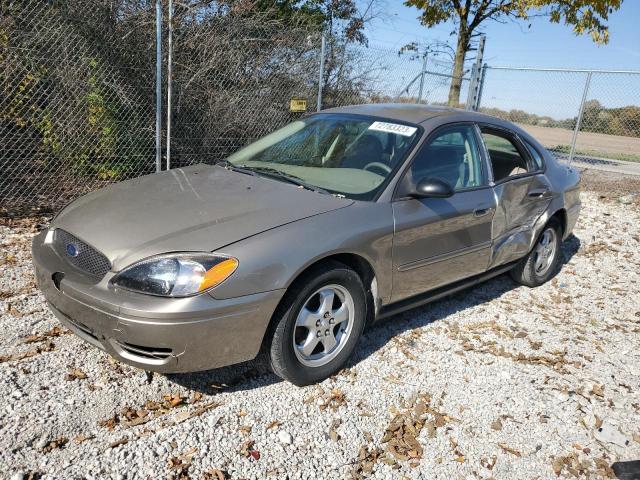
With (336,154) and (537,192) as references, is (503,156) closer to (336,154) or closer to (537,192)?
(537,192)

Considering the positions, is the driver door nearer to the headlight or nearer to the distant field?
the headlight

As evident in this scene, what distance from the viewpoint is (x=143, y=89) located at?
665 cm

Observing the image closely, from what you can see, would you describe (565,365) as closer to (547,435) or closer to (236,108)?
(547,435)

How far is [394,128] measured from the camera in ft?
12.2

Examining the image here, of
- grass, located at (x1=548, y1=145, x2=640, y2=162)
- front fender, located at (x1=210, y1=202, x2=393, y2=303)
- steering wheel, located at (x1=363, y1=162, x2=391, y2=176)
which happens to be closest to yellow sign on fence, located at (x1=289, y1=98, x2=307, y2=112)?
steering wheel, located at (x1=363, y1=162, x2=391, y2=176)

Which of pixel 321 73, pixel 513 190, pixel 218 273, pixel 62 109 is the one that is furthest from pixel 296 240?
pixel 321 73

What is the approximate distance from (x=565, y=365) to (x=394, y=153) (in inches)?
74.4

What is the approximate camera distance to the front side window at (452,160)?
3.55m

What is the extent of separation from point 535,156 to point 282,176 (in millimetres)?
2502

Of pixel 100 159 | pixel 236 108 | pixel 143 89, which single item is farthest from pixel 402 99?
pixel 100 159

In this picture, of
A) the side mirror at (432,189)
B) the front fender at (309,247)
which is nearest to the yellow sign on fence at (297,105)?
the side mirror at (432,189)

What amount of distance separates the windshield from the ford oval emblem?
1335 millimetres

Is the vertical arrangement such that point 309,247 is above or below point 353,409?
above

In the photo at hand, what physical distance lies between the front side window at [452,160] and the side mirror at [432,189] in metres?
0.11
